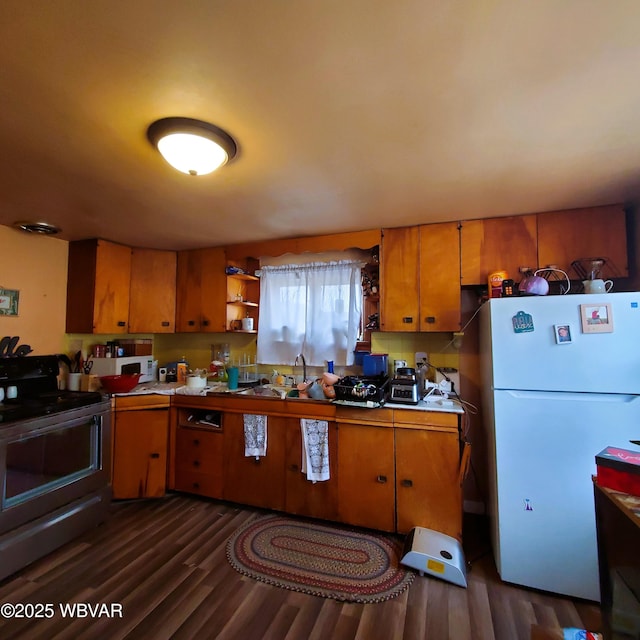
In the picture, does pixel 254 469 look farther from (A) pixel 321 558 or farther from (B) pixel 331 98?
(B) pixel 331 98

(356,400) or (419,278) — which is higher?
(419,278)

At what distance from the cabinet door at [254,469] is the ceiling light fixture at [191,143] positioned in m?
1.79

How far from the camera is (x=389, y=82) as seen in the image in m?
1.10

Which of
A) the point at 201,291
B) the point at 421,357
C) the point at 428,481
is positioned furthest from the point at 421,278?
the point at 201,291

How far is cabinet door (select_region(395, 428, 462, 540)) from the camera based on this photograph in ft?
6.58

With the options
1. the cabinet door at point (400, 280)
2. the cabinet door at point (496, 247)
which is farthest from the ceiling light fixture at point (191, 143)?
the cabinet door at point (496, 247)

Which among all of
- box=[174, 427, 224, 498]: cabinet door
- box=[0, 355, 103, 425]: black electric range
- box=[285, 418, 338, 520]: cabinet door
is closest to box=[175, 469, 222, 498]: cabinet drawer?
box=[174, 427, 224, 498]: cabinet door

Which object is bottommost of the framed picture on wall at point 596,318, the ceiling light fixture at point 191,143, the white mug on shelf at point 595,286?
the framed picture on wall at point 596,318

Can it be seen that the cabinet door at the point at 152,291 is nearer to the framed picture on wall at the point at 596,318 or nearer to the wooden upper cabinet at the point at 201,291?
the wooden upper cabinet at the point at 201,291

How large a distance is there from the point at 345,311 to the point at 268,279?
85 centimetres

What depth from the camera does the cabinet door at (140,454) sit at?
8.33 ft

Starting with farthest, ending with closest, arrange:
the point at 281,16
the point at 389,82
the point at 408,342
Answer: the point at 408,342 → the point at 389,82 → the point at 281,16

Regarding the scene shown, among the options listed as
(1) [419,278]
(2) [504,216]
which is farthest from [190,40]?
(2) [504,216]

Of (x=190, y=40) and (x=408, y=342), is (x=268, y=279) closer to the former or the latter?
(x=408, y=342)
